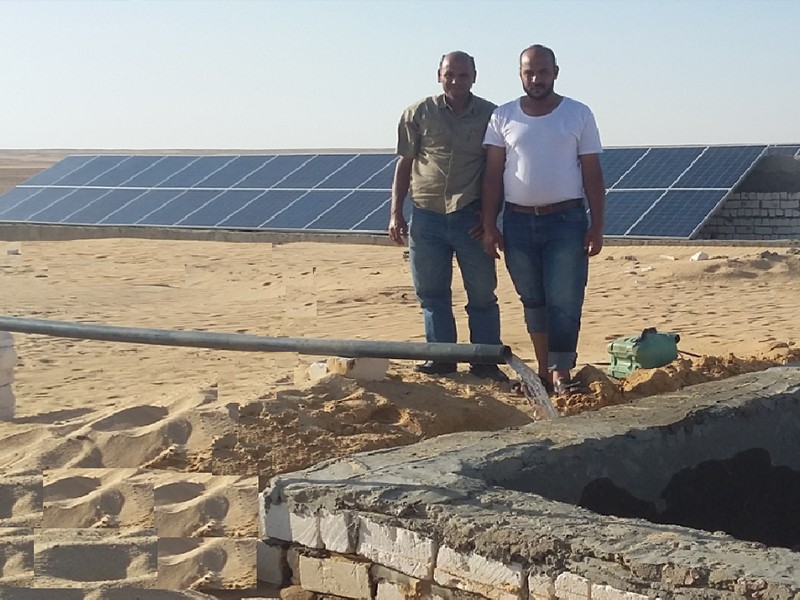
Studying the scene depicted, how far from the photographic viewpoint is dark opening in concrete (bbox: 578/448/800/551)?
383 cm

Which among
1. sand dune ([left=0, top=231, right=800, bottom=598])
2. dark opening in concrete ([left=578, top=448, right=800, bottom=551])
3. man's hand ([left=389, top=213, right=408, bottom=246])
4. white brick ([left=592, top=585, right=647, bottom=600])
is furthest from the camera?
man's hand ([left=389, top=213, right=408, bottom=246])

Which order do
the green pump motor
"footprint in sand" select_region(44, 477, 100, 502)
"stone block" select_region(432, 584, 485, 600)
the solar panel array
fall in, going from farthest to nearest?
the solar panel array, the green pump motor, "footprint in sand" select_region(44, 477, 100, 502), "stone block" select_region(432, 584, 485, 600)

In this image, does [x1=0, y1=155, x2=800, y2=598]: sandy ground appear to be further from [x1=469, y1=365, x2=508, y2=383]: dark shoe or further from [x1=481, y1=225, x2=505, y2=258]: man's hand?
[x1=481, y1=225, x2=505, y2=258]: man's hand

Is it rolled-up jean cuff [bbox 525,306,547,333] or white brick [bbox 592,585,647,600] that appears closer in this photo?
white brick [bbox 592,585,647,600]

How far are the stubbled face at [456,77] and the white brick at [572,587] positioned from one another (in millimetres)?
3366

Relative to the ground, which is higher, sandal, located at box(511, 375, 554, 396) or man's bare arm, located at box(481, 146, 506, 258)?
man's bare arm, located at box(481, 146, 506, 258)

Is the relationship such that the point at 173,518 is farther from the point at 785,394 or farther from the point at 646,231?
the point at 646,231

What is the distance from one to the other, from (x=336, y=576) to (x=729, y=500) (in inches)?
64.6

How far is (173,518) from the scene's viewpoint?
424 cm

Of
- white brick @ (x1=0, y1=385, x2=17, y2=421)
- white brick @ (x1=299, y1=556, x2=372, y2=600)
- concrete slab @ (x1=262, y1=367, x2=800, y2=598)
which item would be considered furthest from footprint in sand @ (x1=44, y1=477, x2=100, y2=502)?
white brick @ (x1=299, y1=556, x2=372, y2=600)

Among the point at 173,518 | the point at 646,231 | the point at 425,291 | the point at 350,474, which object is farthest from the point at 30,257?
the point at 350,474

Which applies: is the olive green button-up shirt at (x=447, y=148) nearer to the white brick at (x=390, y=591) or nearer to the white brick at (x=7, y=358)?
the white brick at (x=7, y=358)

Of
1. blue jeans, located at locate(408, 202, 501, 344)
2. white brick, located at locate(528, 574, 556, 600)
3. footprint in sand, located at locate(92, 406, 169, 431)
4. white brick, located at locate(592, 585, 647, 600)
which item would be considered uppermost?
blue jeans, located at locate(408, 202, 501, 344)

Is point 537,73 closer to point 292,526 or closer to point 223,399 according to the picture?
point 223,399
